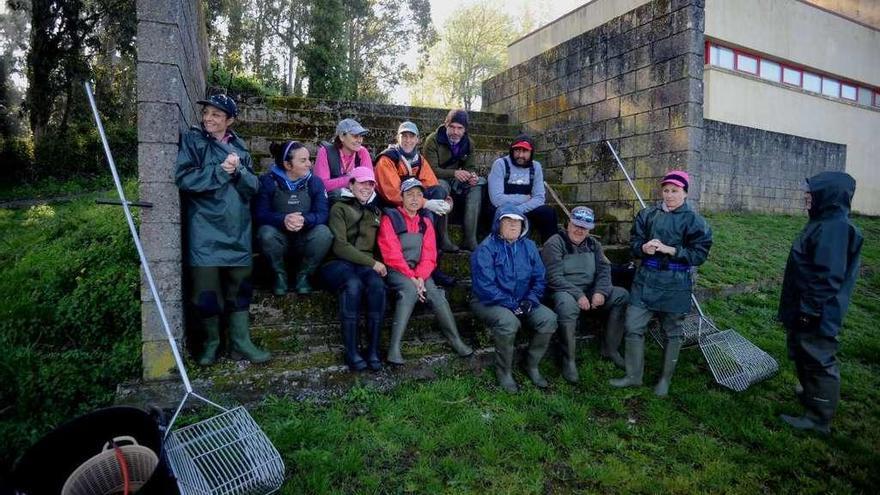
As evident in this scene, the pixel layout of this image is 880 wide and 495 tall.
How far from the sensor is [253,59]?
21.5 meters

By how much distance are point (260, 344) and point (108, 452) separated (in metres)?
1.60

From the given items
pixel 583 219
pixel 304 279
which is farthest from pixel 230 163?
pixel 583 219

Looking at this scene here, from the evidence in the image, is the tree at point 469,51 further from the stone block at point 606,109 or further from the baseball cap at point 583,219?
the baseball cap at point 583,219

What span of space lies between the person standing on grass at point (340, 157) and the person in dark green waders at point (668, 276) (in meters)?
2.95

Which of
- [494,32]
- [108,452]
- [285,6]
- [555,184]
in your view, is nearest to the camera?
[108,452]

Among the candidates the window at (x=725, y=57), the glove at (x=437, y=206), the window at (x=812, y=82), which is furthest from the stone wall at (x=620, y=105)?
the window at (x=812, y=82)

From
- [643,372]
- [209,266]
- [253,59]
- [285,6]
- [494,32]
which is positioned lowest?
[643,372]

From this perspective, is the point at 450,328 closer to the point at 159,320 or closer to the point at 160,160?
the point at 159,320

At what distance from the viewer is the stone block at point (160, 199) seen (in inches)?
133

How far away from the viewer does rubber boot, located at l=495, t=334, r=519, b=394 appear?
3.99 meters

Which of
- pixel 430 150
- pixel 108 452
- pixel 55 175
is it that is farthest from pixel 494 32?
pixel 108 452

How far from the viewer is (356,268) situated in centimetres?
403

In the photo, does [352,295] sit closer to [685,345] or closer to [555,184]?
[685,345]

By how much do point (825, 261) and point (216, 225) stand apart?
461 cm
